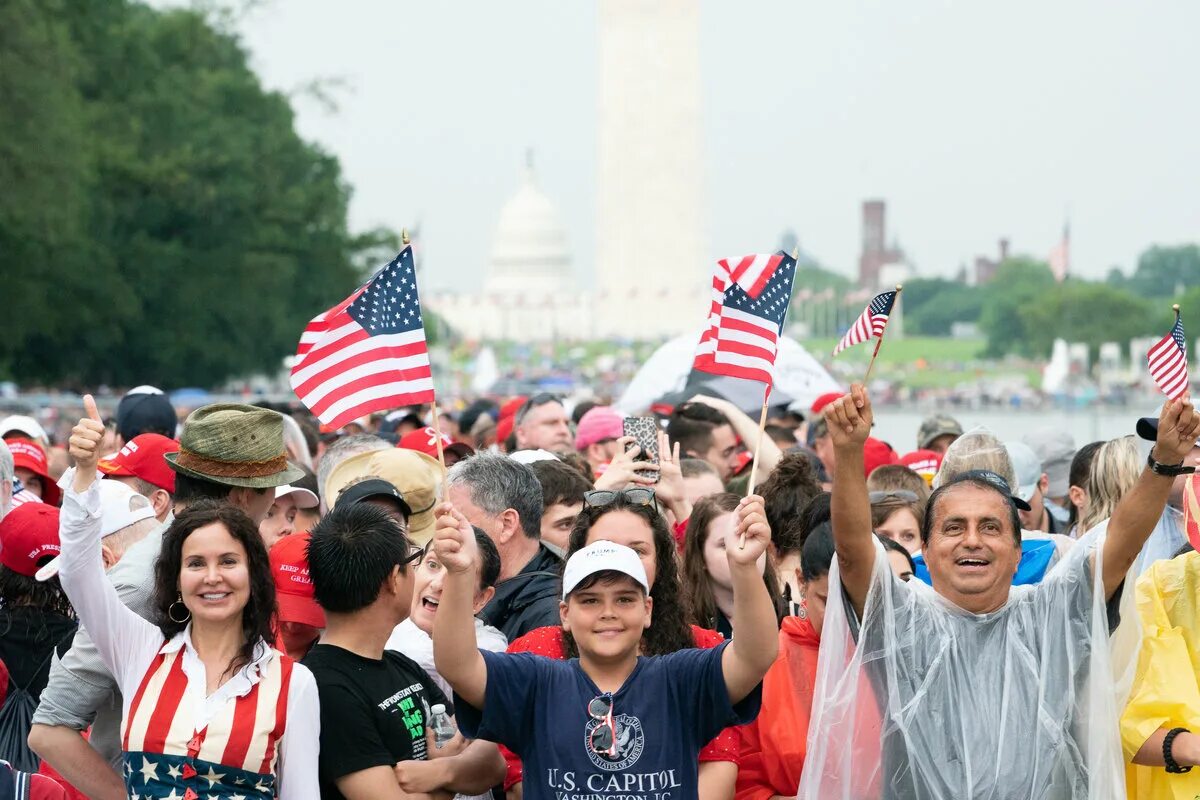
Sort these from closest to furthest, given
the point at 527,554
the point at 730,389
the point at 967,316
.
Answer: the point at 527,554, the point at 730,389, the point at 967,316

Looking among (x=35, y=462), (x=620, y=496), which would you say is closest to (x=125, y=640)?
(x=620, y=496)

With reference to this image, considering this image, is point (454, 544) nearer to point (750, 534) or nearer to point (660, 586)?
point (750, 534)

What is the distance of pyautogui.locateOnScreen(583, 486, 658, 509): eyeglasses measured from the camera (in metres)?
5.68

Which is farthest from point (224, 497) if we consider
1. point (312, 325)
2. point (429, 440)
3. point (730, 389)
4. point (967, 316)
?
point (967, 316)

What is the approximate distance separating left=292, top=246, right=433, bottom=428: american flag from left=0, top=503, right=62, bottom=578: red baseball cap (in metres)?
0.85

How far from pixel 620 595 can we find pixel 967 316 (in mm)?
149992

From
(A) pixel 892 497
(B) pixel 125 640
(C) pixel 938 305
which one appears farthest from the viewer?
(C) pixel 938 305

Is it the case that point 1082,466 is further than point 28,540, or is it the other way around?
point 1082,466

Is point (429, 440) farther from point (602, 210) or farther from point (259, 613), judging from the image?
point (602, 210)

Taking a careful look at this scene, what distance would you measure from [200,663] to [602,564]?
3.23 feet

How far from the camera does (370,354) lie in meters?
6.08

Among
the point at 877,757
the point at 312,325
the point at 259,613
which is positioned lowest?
the point at 877,757

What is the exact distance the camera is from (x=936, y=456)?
1041 cm

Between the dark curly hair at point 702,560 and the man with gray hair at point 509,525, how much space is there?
1.34 ft
